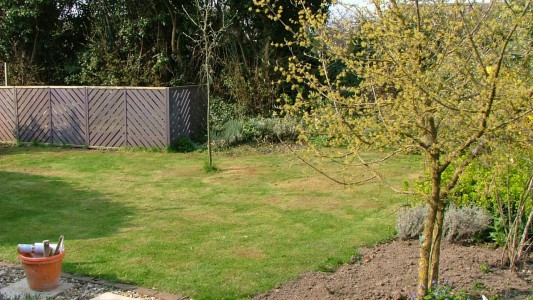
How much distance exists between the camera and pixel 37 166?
38.4ft

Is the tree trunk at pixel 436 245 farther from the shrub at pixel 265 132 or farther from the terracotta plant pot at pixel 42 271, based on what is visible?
the shrub at pixel 265 132

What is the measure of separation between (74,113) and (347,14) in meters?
11.4

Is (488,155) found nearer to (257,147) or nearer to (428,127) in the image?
(428,127)

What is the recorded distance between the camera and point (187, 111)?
46.3ft

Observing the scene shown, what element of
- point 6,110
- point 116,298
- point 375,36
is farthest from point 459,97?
point 6,110

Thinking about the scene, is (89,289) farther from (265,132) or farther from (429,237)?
(265,132)

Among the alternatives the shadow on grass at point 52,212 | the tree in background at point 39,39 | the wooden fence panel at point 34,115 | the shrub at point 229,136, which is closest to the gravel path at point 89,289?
the shadow on grass at point 52,212

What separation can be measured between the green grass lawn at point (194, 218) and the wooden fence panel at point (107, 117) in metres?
1.84

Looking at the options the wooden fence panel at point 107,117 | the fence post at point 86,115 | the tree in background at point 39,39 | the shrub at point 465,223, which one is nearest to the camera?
the shrub at point 465,223

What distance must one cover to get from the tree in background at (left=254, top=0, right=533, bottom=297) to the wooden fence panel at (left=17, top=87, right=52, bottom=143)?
39.0ft

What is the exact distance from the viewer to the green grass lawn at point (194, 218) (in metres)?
5.55

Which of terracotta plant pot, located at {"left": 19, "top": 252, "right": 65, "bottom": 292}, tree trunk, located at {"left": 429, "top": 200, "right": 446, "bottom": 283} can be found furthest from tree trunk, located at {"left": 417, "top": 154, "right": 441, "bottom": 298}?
terracotta plant pot, located at {"left": 19, "top": 252, "right": 65, "bottom": 292}

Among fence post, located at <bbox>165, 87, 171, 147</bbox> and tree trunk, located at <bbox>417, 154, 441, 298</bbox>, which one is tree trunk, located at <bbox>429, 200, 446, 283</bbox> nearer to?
tree trunk, located at <bbox>417, 154, 441, 298</bbox>

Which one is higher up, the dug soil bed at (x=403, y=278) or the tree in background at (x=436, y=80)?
the tree in background at (x=436, y=80)
